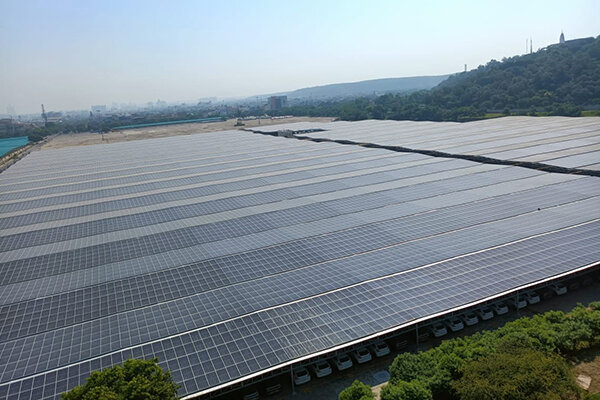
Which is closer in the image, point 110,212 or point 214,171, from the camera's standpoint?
point 110,212

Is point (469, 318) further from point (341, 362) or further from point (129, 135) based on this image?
point (129, 135)

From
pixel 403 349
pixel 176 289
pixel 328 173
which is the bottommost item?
pixel 403 349

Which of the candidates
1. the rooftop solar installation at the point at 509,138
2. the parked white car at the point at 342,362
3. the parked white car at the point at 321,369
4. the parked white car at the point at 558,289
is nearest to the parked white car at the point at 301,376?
the parked white car at the point at 321,369

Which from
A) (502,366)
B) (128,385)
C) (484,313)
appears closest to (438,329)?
(484,313)

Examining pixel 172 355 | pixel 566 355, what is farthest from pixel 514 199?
pixel 172 355

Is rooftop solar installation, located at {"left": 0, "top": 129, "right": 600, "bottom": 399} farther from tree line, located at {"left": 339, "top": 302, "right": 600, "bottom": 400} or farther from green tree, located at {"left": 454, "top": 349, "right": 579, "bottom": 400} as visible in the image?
green tree, located at {"left": 454, "top": 349, "right": 579, "bottom": 400}

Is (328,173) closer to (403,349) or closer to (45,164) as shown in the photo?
(403,349)
